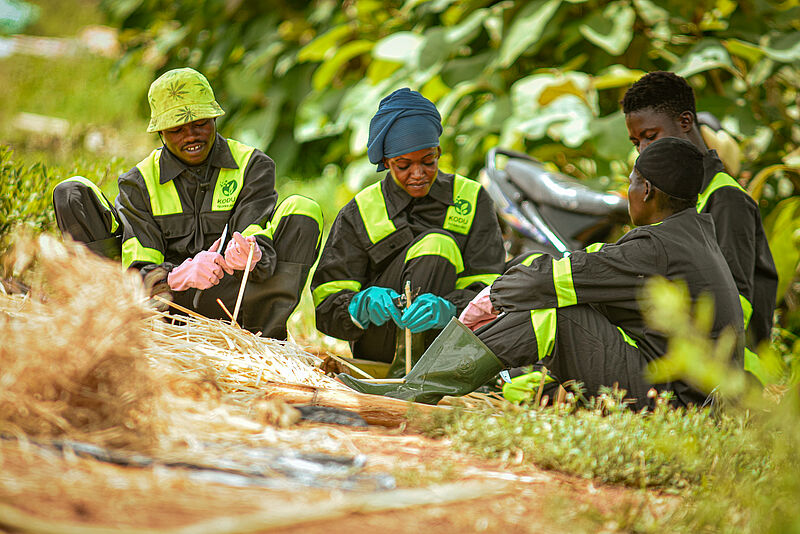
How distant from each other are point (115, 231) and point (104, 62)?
11.3m

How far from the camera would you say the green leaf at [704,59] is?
523cm

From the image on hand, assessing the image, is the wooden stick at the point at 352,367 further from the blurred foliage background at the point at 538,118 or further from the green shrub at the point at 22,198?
the green shrub at the point at 22,198

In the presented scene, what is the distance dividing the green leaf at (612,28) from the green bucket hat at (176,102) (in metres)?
3.54

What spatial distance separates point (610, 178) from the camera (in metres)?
5.32

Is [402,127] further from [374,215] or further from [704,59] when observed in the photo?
[704,59]

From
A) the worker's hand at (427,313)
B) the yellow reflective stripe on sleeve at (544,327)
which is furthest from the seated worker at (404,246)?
the yellow reflective stripe on sleeve at (544,327)

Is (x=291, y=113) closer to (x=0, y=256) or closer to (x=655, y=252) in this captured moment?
(x=0, y=256)

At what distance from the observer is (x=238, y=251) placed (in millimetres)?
3105

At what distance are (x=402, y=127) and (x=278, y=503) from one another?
1910 mm

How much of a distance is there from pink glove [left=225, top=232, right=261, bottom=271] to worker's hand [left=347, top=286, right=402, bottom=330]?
0.46 meters

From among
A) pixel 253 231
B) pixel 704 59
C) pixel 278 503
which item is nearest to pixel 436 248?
pixel 253 231

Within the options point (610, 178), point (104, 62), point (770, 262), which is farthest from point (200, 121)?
point (104, 62)

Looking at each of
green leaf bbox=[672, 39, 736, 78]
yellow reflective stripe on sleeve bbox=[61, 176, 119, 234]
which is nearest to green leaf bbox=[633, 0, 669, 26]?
green leaf bbox=[672, 39, 736, 78]

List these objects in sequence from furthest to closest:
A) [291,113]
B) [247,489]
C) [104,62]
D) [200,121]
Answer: [104,62] < [291,113] < [200,121] < [247,489]
